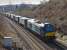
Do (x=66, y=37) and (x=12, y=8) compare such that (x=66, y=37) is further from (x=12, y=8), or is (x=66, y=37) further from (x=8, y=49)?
(x=12, y=8)

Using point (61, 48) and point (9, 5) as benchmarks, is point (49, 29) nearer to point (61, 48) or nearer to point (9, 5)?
point (61, 48)

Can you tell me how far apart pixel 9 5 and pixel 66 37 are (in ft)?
324

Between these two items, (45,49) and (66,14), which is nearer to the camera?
(45,49)

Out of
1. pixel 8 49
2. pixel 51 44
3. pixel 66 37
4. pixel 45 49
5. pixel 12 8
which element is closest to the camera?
pixel 8 49

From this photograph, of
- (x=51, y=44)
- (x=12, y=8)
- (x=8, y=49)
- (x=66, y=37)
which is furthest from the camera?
(x=12, y=8)

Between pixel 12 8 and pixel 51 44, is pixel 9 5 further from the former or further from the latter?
pixel 51 44

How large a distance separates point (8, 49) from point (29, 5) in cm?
10366

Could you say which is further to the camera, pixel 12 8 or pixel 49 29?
pixel 12 8

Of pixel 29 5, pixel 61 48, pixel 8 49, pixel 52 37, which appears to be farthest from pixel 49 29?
pixel 29 5

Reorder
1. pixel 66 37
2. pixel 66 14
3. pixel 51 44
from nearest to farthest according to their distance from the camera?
pixel 51 44, pixel 66 37, pixel 66 14

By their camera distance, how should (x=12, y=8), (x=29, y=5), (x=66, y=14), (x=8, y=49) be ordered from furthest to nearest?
(x=12, y=8), (x=29, y=5), (x=66, y=14), (x=8, y=49)

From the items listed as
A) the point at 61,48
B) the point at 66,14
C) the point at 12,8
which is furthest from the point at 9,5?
the point at 61,48

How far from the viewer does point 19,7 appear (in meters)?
134

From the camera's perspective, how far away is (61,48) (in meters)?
31.6
